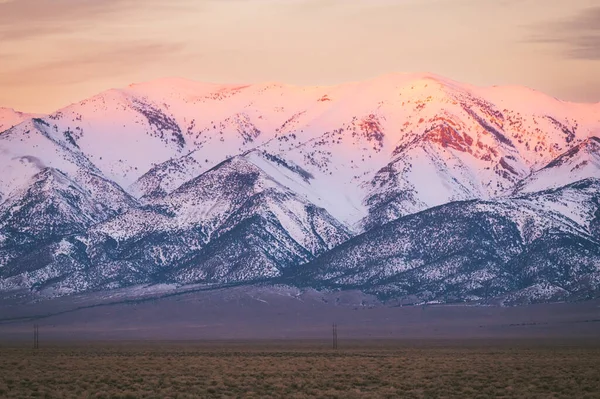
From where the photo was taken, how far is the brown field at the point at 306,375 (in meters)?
82.2

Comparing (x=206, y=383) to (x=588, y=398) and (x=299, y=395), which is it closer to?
(x=299, y=395)

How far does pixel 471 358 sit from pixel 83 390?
4398 cm

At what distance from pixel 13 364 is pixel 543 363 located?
38730mm

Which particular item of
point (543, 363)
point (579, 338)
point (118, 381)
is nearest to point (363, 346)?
point (579, 338)

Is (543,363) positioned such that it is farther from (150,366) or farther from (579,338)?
(579,338)

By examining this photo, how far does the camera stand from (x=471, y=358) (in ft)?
389

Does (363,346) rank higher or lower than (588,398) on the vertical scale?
higher

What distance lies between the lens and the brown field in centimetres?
8219

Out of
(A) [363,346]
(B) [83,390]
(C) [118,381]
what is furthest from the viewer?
(A) [363,346]

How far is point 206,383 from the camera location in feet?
288

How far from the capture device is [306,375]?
9556 centimetres

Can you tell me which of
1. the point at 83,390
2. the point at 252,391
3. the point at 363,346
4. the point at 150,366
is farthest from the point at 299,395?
the point at 363,346

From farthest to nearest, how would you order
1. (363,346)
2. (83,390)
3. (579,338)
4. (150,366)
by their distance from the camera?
1. (579,338)
2. (363,346)
3. (150,366)
4. (83,390)

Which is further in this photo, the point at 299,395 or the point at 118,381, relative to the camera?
the point at 118,381
